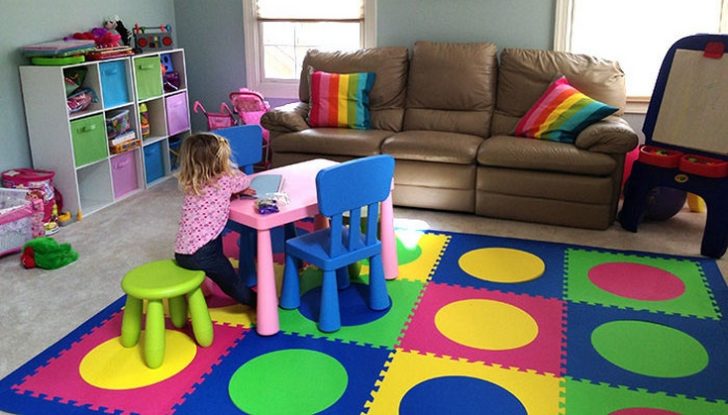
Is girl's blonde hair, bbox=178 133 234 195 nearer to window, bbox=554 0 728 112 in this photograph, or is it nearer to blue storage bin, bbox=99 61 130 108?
blue storage bin, bbox=99 61 130 108

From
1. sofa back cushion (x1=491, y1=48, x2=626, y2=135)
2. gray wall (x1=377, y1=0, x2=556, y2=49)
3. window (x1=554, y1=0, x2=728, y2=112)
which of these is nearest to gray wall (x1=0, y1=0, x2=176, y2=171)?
gray wall (x1=377, y1=0, x2=556, y2=49)

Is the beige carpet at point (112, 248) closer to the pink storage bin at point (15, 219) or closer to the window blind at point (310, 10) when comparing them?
the pink storage bin at point (15, 219)

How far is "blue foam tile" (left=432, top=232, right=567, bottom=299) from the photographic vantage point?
3244 mm

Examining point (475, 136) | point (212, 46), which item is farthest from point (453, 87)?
point (212, 46)

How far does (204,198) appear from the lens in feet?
8.75

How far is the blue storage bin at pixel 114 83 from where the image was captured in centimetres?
446

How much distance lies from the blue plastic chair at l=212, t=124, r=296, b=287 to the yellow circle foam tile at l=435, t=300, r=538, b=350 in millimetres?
958

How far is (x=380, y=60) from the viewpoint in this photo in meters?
4.88

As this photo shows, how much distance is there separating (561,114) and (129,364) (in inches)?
115

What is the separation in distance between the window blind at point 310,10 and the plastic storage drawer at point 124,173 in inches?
61.7

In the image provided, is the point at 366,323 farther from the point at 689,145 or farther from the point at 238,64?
the point at 238,64

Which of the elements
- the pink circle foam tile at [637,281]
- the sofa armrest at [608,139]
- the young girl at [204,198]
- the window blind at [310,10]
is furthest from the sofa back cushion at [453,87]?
the young girl at [204,198]

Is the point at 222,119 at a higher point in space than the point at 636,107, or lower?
lower

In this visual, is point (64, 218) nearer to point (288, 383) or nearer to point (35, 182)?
point (35, 182)
